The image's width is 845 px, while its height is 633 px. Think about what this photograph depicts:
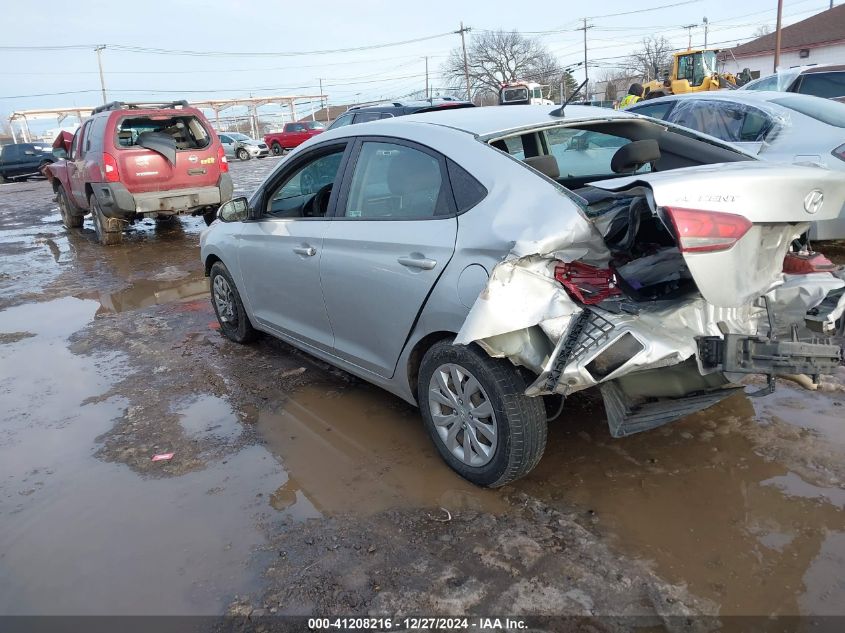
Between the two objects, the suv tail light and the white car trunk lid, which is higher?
the white car trunk lid

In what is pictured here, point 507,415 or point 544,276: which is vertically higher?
point 544,276

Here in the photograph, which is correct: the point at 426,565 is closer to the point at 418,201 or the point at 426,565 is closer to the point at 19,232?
the point at 418,201

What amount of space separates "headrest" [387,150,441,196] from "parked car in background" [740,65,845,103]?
8737 mm

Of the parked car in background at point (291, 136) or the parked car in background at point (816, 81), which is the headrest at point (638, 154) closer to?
the parked car in background at point (816, 81)

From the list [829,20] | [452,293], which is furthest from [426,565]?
[829,20]

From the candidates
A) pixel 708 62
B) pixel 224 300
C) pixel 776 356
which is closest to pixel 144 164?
pixel 224 300

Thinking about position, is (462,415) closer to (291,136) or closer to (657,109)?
(657,109)

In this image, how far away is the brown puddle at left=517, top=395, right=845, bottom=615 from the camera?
2.42m

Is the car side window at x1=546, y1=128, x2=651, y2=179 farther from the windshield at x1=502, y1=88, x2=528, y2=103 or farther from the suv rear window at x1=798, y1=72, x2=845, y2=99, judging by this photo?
the windshield at x1=502, y1=88, x2=528, y2=103

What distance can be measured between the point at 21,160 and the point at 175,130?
827 inches

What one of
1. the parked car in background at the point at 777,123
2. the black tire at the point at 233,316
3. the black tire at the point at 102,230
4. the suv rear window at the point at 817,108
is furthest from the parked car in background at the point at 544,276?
the black tire at the point at 102,230

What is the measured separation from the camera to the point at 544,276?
272 cm

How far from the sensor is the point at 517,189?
2920 mm

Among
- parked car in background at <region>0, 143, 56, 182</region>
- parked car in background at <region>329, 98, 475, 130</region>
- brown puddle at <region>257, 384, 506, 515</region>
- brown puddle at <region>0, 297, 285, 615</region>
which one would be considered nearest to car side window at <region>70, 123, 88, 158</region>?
parked car in background at <region>329, 98, 475, 130</region>
